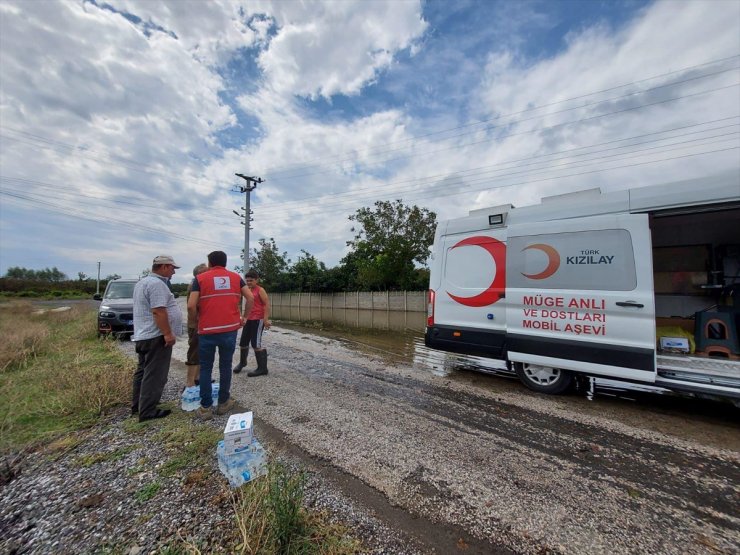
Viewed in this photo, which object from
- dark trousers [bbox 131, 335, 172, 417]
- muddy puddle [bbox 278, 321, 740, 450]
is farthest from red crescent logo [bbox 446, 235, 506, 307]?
dark trousers [bbox 131, 335, 172, 417]

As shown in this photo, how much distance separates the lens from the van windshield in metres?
8.77

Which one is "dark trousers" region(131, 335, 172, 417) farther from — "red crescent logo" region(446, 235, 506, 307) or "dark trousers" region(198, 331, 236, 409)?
"red crescent logo" region(446, 235, 506, 307)

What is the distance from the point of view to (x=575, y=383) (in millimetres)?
4195

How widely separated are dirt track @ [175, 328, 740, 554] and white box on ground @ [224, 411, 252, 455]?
0.64 m

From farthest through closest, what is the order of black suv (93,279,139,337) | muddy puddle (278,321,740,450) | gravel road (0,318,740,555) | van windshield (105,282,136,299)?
van windshield (105,282,136,299)
black suv (93,279,139,337)
muddy puddle (278,321,740,450)
gravel road (0,318,740,555)

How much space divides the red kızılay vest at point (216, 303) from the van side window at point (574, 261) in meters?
3.68

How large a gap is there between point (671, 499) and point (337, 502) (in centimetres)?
239

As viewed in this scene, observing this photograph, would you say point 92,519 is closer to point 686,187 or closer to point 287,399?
point 287,399

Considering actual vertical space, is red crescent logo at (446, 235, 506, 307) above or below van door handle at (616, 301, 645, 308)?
above

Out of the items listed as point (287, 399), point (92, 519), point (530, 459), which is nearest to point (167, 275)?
point (287, 399)

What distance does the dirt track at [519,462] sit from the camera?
186 cm

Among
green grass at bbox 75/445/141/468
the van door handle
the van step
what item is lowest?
green grass at bbox 75/445/141/468

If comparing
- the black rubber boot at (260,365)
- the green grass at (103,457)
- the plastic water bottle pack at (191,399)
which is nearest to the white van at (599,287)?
the black rubber boot at (260,365)

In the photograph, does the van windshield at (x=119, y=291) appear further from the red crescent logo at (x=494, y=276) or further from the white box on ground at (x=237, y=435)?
the red crescent logo at (x=494, y=276)
